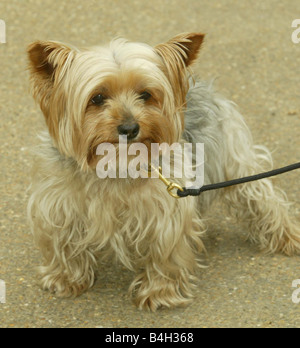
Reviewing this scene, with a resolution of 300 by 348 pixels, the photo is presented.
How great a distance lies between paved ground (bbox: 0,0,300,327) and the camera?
4.97 m

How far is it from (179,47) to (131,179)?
87 centimetres

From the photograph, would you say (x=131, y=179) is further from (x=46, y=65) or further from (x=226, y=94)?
(x=226, y=94)

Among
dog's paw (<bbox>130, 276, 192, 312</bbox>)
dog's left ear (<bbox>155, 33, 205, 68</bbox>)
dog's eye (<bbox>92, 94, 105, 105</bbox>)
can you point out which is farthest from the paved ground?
dog's left ear (<bbox>155, 33, 205, 68</bbox>)

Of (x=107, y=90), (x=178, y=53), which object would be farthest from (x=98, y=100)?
(x=178, y=53)

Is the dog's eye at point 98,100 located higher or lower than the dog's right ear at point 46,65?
lower

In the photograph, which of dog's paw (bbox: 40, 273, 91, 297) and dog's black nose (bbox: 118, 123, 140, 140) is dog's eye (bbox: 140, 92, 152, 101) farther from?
dog's paw (bbox: 40, 273, 91, 297)

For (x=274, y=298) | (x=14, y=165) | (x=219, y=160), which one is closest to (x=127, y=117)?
(x=219, y=160)

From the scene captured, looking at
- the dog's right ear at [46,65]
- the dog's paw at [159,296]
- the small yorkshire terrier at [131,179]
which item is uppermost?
the dog's right ear at [46,65]

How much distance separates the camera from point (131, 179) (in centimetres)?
472

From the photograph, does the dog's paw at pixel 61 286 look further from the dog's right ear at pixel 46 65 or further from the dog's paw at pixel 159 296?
the dog's right ear at pixel 46 65

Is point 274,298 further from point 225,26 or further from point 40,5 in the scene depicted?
point 40,5

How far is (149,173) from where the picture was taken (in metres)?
4.70

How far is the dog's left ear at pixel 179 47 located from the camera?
446 cm

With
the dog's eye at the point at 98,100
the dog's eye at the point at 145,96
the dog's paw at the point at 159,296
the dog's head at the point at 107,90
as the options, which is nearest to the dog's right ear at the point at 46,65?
the dog's head at the point at 107,90
